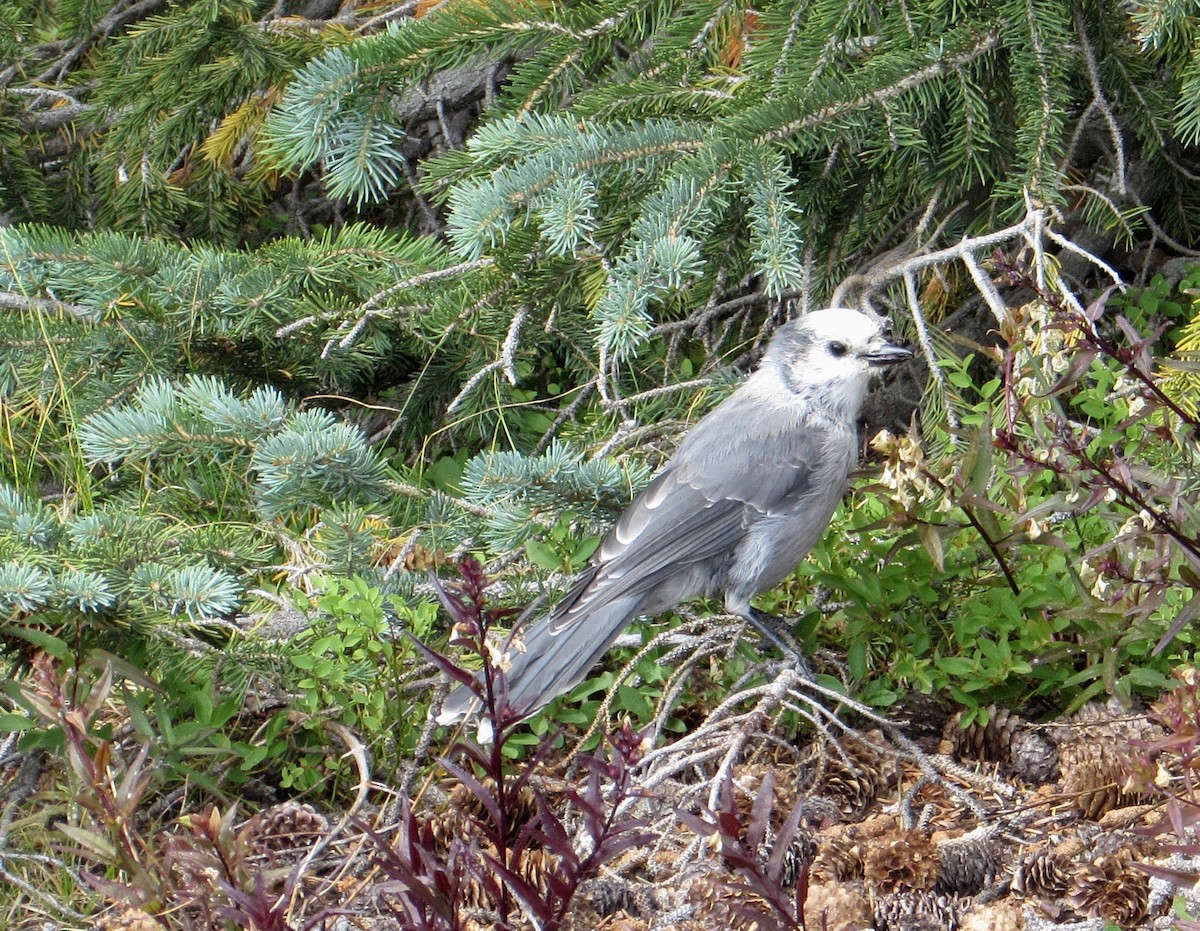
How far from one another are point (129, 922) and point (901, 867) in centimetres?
140

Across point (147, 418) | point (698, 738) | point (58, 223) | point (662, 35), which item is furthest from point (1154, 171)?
point (58, 223)

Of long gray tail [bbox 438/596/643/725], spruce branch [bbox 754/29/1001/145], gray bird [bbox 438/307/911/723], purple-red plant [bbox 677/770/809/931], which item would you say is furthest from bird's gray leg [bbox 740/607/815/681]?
spruce branch [bbox 754/29/1001/145]

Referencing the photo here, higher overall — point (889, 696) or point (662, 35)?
point (662, 35)

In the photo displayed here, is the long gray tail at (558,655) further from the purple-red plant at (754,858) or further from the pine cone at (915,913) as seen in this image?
the purple-red plant at (754,858)

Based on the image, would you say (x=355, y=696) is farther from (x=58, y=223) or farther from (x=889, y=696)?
(x=58, y=223)

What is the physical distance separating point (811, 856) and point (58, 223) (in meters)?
3.59

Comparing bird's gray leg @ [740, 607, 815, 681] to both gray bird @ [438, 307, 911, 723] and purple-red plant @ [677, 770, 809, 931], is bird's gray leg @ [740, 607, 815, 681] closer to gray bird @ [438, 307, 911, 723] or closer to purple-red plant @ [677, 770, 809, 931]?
gray bird @ [438, 307, 911, 723]

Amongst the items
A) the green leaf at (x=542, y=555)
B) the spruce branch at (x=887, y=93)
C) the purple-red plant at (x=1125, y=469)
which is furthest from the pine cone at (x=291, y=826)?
the spruce branch at (x=887, y=93)

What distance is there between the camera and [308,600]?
10.7 ft

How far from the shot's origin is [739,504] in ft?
11.4

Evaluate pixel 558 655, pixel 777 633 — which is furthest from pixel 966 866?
pixel 558 655

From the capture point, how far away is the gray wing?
125 inches

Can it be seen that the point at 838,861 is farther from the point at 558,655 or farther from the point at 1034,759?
the point at 558,655

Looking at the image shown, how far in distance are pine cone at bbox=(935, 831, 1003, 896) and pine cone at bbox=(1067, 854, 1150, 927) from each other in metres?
0.17
